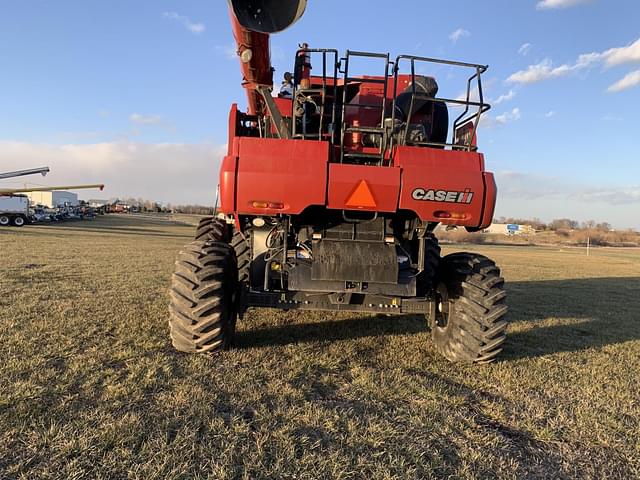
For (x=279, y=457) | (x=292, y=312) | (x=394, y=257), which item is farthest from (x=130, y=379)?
(x=292, y=312)

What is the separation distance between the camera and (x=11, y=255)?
1199cm

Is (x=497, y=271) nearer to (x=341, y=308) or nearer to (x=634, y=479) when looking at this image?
(x=341, y=308)

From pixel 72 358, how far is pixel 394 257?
324cm

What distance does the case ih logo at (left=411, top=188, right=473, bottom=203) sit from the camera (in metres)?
3.95

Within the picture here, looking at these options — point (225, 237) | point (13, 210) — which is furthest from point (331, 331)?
point (13, 210)

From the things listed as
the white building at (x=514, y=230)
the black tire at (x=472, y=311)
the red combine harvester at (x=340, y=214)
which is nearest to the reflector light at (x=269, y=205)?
the red combine harvester at (x=340, y=214)

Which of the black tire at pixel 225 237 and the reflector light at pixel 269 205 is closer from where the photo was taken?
the reflector light at pixel 269 205

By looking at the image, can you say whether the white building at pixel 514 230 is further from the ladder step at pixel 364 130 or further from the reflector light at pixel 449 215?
the ladder step at pixel 364 130

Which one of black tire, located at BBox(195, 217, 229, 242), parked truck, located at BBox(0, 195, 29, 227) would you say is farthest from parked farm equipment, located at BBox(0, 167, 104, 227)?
black tire, located at BBox(195, 217, 229, 242)

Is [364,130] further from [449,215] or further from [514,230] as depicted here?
Result: [514,230]

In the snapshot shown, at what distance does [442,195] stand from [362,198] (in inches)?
29.2

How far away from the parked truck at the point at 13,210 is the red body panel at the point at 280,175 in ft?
116

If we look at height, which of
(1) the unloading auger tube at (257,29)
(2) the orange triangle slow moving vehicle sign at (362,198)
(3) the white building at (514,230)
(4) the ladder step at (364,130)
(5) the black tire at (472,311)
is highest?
(1) the unloading auger tube at (257,29)

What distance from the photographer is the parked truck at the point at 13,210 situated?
31.5 meters
